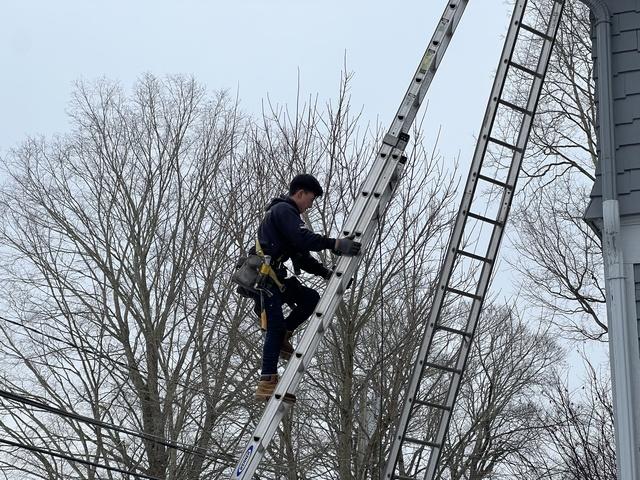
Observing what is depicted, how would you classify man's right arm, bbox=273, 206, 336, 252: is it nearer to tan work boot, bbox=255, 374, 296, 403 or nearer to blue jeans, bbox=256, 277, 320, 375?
blue jeans, bbox=256, 277, 320, 375

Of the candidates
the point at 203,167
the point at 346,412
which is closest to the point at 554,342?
the point at 203,167

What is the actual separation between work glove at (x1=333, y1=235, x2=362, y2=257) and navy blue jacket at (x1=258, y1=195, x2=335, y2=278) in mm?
59

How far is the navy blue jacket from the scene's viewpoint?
5679 mm

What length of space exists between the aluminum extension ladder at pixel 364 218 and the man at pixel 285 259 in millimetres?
197

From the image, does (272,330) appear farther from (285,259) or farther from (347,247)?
(347,247)

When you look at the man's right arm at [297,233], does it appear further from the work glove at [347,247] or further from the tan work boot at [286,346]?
the tan work boot at [286,346]

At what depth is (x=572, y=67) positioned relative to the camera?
741 inches

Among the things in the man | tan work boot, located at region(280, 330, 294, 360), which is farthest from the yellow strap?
tan work boot, located at region(280, 330, 294, 360)

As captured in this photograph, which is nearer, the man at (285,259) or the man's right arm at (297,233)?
the man's right arm at (297,233)

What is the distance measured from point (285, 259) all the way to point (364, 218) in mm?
679

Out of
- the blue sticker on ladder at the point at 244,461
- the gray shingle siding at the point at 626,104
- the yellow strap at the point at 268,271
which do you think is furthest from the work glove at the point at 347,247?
the gray shingle siding at the point at 626,104

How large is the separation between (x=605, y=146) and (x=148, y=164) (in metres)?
14.9

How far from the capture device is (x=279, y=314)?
6.09 meters

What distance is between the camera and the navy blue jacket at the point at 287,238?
18.6 feet
